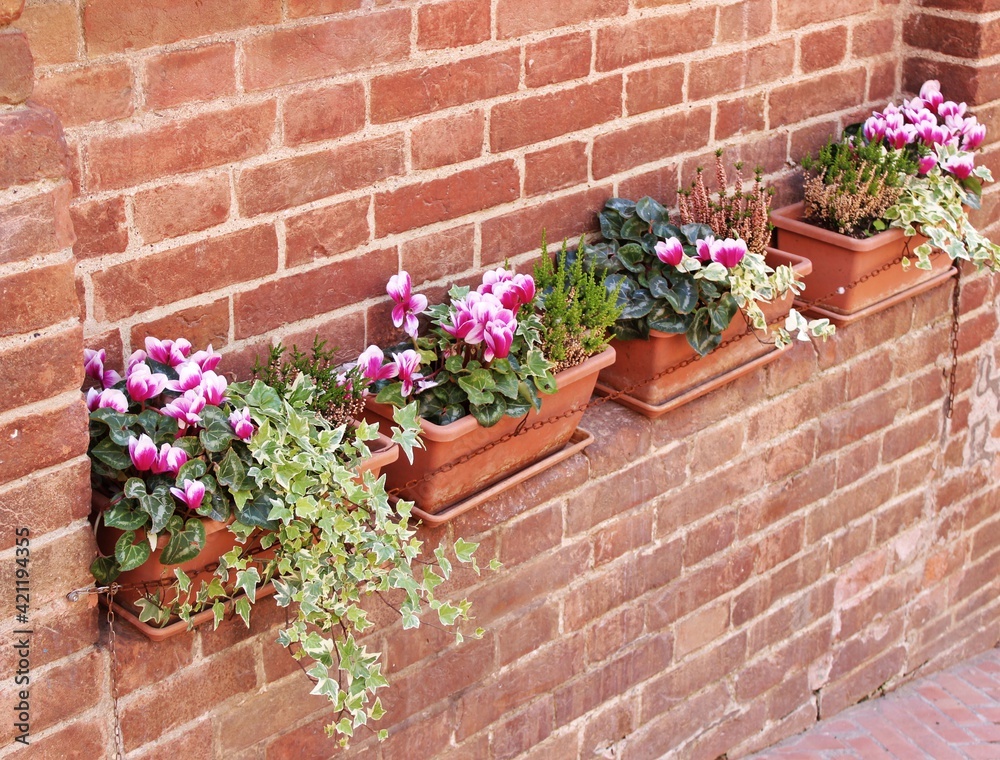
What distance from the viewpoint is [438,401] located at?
91.9 inches

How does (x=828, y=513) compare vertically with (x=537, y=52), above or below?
below

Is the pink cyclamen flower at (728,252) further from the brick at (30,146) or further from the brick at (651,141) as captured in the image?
the brick at (30,146)

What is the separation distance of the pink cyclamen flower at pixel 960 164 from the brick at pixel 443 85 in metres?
1.17

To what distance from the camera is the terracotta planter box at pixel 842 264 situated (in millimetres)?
3018

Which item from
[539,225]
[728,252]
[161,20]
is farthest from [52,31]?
[728,252]

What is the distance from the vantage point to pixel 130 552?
1956 millimetres

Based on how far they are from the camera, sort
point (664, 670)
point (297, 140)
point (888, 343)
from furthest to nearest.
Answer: point (888, 343), point (664, 670), point (297, 140)

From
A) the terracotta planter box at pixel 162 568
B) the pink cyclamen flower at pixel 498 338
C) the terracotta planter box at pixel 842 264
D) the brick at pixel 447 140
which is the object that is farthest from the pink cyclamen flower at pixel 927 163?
the terracotta planter box at pixel 162 568

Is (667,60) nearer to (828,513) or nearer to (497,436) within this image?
(497,436)

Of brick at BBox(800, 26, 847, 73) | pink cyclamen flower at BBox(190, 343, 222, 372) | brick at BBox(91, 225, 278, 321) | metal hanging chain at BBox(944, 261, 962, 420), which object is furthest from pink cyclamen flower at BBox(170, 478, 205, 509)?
metal hanging chain at BBox(944, 261, 962, 420)

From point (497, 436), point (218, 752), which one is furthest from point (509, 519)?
point (218, 752)

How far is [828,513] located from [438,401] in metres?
1.45

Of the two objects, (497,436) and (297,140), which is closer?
(297,140)

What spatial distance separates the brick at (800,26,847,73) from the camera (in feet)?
9.96
